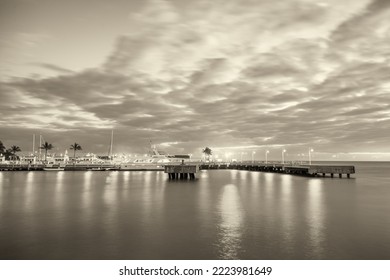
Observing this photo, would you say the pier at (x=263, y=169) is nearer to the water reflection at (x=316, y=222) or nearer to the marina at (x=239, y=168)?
the marina at (x=239, y=168)

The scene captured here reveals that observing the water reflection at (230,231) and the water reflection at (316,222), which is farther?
the water reflection at (316,222)

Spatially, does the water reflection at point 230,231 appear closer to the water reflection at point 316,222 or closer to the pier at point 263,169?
the water reflection at point 316,222

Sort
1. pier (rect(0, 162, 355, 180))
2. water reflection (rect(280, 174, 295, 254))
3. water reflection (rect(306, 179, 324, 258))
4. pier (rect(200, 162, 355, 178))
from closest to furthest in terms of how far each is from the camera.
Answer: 1. water reflection (rect(306, 179, 324, 258))
2. water reflection (rect(280, 174, 295, 254))
3. pier (rect(0, 162, 355, 180))
4. pier (rect(200, 162, 355, 178))

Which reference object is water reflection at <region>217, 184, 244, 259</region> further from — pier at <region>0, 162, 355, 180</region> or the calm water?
pier at <region>0, 162, 355, 180</region>

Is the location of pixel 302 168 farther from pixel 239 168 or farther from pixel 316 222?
pixel 239 168

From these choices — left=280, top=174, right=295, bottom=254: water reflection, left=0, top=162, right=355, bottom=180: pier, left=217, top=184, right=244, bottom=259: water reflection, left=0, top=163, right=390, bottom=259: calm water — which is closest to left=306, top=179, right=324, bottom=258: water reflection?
left=0, top=163, right=390, bottom=259: calm water

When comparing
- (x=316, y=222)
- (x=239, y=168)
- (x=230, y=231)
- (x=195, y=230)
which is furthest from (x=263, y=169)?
(x=195, y=230)

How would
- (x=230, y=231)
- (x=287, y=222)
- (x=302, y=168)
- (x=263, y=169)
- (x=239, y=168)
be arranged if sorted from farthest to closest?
(x=239, y=168), (x=263, y=169), (x=302, y=168), (x=287, y=222), (x=230, y=231)

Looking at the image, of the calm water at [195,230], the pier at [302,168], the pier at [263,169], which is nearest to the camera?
the calm water at [195,230]

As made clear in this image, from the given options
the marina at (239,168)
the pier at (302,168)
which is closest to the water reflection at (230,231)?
the marina at (239,168)

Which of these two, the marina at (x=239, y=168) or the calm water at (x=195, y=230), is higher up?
the marina at (x=239, y=168)

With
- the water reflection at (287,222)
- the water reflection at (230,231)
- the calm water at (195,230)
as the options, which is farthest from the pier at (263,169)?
the water reflection at (230,231)

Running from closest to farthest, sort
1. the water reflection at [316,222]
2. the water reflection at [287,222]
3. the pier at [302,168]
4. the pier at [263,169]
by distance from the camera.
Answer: the water reflection at [316,222]
the water reflection at [287,222]
the pier at [263,169]
the pier at [302,168]
